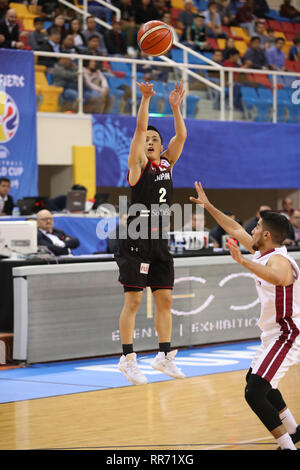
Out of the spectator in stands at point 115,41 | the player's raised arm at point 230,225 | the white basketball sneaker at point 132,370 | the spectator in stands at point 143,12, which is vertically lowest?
the white basketball sneaker at point 132,370

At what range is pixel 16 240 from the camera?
33.4 feet

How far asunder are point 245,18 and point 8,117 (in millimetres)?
9599

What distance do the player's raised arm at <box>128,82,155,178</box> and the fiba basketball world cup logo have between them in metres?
7.81

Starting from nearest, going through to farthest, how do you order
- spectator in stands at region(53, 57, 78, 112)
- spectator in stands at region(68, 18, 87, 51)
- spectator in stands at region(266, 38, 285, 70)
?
spectator in stands at region(53, 57, 78, 112), spectator in stands at region(68, 18, 87, 51), spectator in stands at region(266, 38, 285, 70)

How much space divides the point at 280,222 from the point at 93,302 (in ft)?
18.1

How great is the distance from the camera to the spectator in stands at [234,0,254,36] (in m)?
21.6

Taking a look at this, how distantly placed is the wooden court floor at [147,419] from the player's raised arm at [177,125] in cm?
229

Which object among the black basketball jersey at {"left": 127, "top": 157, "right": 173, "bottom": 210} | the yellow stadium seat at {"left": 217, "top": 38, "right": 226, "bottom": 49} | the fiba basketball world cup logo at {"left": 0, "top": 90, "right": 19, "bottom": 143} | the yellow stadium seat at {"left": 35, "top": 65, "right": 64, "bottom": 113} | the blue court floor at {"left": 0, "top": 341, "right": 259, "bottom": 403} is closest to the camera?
the black basketball jersey at {"left": 127, "top": 157, "right": 173, "bottom": 210}

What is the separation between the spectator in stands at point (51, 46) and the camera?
1470 centimetres

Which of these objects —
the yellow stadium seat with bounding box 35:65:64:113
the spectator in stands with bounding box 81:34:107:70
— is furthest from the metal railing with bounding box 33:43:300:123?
the spectator in stands with bounding box 81:34:107:70

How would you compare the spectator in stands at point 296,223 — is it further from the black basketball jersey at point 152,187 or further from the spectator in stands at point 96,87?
the black basketball jersey at point 152,187

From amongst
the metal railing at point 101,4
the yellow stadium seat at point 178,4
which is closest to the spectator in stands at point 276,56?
the yellow stadium seat at point 178,4

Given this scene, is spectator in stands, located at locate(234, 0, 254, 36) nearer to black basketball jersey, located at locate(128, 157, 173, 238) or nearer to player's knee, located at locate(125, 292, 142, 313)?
black basketball jersey, located at locate(128, 157, 173, 238)
